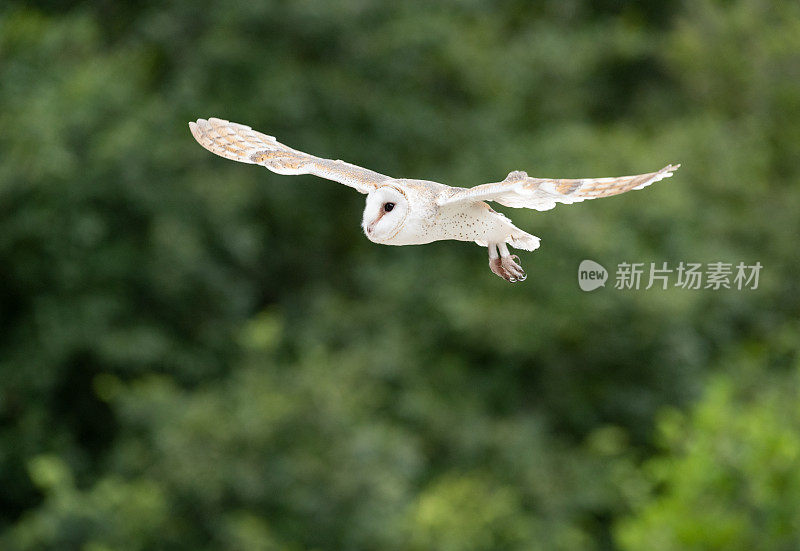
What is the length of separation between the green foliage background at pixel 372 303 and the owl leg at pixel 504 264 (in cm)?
405

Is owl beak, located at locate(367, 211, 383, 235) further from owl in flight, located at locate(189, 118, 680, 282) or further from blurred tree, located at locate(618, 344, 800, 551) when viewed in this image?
blurred tree, located at locate(618, 344, 800, 551)

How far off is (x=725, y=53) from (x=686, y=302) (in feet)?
8.84

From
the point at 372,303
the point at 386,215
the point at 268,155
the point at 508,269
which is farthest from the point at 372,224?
the point at 372,303

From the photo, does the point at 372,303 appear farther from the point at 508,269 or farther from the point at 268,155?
the point at 508,269

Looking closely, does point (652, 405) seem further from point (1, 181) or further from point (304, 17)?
point (1, 181)

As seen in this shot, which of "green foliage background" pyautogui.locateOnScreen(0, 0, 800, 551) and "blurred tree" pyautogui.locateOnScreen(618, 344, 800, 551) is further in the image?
"green foliage background" pyautogui.locateOnScreen(0, 0, 800, 551)

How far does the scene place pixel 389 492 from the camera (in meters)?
5.67

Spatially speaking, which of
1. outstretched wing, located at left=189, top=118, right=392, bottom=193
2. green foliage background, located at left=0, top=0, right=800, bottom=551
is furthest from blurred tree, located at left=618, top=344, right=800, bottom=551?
outstretched wing, located at left=189, top=118, right=392, bottom=193

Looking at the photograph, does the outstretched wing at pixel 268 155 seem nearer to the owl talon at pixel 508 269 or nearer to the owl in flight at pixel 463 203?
the owl in flight at pixel 463 203

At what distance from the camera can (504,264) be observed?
97 cm

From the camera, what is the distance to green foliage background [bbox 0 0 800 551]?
5660 mm

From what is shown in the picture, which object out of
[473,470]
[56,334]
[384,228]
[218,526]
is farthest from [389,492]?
[384,228]

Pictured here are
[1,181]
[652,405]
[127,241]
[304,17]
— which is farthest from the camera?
[652,405]

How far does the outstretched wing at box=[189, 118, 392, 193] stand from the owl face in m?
0.06
